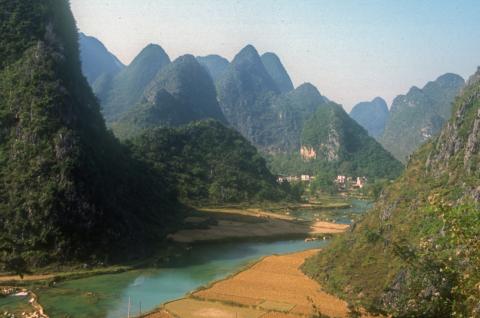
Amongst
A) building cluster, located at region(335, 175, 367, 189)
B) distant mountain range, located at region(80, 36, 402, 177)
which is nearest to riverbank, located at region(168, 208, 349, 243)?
distant mountain range, located at region(80, 36, 402, 177)

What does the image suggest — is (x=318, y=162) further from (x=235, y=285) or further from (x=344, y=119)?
(x=235, y=285)

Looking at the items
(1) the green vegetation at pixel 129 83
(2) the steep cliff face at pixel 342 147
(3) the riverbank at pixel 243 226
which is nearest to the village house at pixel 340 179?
(2) the steep cliff face at pixel 342 147

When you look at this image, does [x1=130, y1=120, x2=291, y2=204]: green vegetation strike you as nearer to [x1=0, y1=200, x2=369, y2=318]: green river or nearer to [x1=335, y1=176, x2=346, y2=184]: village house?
[x1=0, y1=200, x2=369, y2=318]: green river

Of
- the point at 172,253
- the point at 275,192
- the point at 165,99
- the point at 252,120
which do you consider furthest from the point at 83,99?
the point at 252,120

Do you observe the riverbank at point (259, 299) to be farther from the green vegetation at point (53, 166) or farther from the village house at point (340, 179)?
the village house at point (340, 179)

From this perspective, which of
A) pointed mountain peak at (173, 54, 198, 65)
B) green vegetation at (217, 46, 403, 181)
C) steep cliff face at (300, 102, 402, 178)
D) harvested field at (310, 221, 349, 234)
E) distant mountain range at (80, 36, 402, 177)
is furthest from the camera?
pointed mountain peak at (173, 54, 198, 65)

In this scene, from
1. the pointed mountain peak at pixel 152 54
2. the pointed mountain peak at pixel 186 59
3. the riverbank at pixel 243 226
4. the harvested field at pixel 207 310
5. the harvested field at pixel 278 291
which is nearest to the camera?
the harvested field at pixel 207 310
